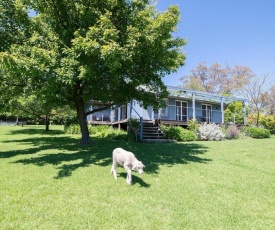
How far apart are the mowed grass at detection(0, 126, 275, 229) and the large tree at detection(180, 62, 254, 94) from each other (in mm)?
35854

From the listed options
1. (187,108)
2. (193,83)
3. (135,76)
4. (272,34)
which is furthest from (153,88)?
(193,83)

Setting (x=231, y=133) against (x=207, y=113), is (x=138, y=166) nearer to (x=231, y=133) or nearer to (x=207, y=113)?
(x=231, y=133)

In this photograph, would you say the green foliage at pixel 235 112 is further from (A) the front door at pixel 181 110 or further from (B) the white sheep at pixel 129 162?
(B) the white sheep at pixel 129 162

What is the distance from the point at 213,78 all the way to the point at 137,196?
42855 mm

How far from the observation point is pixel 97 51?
6820mm

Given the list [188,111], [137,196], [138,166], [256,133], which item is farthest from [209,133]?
[137,196]

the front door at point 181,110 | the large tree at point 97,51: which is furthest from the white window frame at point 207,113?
the large tree at point 97,51

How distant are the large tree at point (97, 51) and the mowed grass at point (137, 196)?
2934mm

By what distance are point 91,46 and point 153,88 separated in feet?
18.3

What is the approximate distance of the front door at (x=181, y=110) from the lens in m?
23.2

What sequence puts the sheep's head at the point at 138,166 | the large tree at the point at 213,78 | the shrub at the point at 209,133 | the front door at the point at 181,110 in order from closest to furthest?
the sheep's head at the point at 138,166 → the shrub at the point at 209,133 → the front door at the point at 181,110 → the large tree at the point at 213,78

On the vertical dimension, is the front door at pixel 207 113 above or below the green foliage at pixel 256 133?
above

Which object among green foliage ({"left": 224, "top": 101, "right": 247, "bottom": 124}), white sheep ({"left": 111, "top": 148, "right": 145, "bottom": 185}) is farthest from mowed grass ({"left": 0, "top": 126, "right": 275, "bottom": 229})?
green foliage ({"left": 224, "top": 101, "right": 247, "bottom": 124})

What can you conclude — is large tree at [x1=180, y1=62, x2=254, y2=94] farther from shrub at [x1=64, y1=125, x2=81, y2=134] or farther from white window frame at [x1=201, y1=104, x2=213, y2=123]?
shrub at [x1=64, y1=125, x2=81, y2=134]
